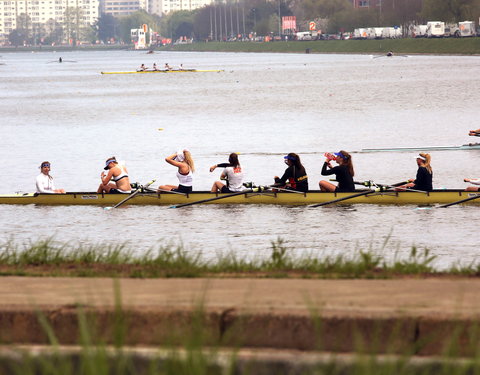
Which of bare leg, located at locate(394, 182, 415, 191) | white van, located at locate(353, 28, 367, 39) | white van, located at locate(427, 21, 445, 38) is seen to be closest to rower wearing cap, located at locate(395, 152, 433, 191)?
bare leg, located at locate(394, 182, 415, 191)

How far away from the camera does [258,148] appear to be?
144 ft

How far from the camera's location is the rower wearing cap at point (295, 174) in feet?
80.7

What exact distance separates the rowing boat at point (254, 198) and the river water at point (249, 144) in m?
0.26

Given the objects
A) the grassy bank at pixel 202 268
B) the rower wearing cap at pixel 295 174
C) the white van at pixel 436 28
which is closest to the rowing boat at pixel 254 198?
the rower wearing cap at pixel 295 174

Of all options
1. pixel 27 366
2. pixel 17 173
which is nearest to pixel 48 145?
pixel 17 173

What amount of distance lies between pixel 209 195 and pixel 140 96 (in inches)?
2550

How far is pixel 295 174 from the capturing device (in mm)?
24781

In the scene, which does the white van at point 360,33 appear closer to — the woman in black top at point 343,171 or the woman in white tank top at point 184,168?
the woman in white tank top at point 184,168

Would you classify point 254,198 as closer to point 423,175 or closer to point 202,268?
point 423,175

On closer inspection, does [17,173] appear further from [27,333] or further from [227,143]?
[27,333]

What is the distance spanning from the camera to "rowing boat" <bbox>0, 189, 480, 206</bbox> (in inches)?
949

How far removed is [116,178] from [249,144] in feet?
65.8

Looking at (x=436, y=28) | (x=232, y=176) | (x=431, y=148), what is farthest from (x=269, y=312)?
(x=436, y=28)

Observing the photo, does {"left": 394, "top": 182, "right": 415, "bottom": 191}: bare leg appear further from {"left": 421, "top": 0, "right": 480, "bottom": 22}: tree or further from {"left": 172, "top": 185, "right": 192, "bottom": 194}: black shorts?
{"left": 421, "top": 0, "right": 480, "bottom": 22}: tree
